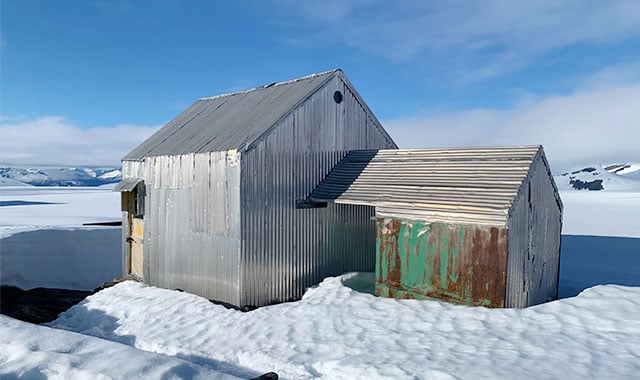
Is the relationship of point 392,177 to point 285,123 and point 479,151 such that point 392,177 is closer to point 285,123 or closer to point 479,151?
point 479,151

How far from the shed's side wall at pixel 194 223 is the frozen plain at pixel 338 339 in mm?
723

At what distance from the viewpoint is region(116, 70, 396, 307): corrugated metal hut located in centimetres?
1118

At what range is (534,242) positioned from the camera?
10.2 m

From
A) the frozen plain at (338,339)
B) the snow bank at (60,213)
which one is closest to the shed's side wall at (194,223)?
the frozen plain at (338,339)

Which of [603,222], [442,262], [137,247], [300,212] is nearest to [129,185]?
[137,247]

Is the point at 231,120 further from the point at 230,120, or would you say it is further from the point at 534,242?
the point at 534,242

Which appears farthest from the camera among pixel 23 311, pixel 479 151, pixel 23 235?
pixel 23 235

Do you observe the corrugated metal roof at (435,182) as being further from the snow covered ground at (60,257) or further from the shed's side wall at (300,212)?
the snow covered ground at (60,257)

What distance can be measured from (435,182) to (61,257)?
58.9 ft

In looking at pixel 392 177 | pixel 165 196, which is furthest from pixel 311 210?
pixel 165 196

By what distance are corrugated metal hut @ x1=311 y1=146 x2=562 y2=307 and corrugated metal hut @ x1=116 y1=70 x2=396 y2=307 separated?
1357 mm

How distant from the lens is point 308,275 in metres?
12.1

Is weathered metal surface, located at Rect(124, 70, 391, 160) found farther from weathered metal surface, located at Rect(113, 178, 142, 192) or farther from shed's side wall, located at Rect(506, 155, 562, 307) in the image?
shed's side wall, located at Rect(506, 155, 562, 307)

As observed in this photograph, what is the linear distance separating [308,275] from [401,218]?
11.4ft
